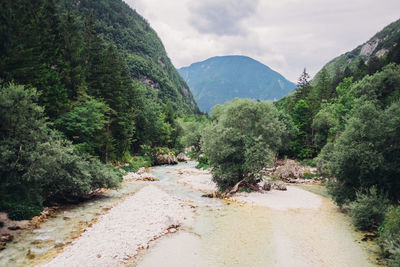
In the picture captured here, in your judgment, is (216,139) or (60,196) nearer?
(60,196)

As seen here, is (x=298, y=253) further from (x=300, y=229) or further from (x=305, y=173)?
(x=305, y=173)

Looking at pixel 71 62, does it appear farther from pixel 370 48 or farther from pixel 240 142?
pixel 370 48

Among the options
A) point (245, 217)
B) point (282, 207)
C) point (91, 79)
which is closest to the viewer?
point (245, 217)

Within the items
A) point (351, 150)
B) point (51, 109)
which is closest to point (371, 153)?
point (351, 150)

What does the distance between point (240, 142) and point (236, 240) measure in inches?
562

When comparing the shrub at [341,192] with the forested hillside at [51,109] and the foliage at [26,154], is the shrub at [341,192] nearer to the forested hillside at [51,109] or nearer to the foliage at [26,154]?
the forested hillside at [51,109]

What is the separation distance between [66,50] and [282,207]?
32.2 meters

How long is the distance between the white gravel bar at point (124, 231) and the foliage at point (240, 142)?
685 cm

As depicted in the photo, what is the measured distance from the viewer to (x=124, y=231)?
15.9 meters

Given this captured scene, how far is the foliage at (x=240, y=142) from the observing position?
27.1 metres

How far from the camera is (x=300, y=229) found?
56.9 feet

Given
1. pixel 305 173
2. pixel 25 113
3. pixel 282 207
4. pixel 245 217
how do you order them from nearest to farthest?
pixel 25 113
pixel 245 217
pixel 282 207
pixel 305 173

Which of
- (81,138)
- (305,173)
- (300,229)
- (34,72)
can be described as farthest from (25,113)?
(305,173)

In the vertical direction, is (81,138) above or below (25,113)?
below
